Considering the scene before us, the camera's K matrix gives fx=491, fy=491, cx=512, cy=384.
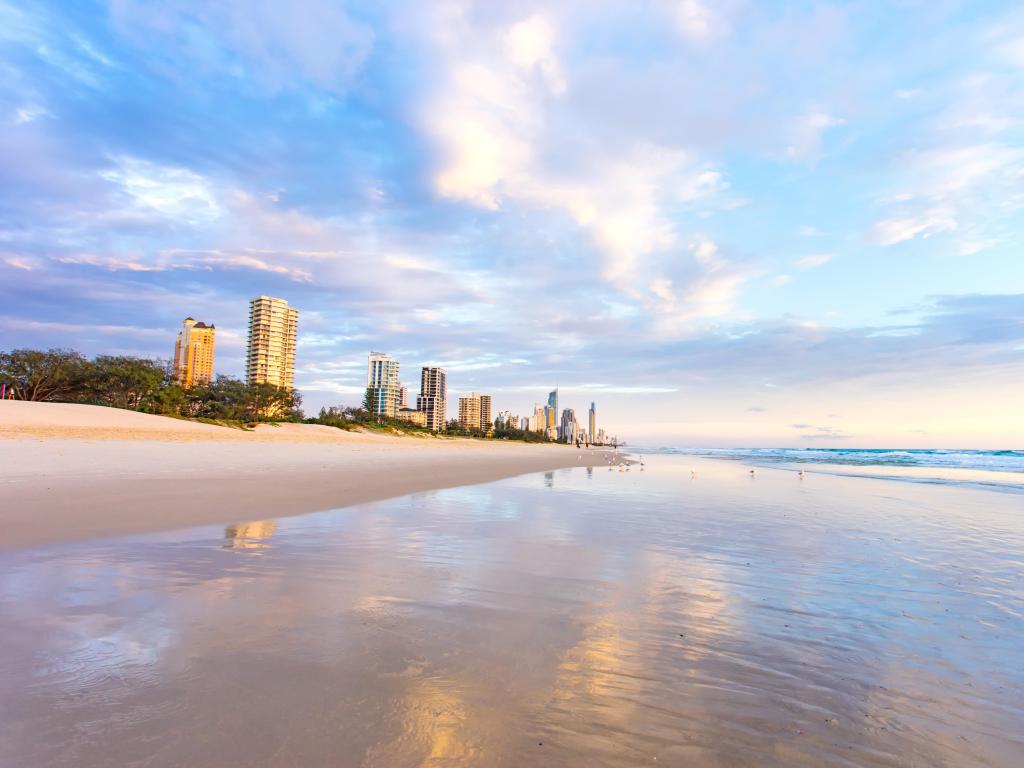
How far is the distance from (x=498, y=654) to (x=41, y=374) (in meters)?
68.1

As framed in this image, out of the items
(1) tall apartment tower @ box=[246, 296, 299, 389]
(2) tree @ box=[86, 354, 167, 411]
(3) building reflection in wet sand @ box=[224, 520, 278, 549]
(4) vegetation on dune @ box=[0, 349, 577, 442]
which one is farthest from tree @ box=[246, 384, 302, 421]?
(1) tall apartment tower @ box=[246, 296, 299, 389]

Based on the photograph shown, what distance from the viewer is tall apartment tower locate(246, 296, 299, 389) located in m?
138

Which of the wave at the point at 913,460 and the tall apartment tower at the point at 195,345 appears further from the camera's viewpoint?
the tall apartment tower at the point at 195,345

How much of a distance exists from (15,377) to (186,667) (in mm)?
66967

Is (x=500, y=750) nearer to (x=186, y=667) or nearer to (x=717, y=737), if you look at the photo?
(x=717, y=737)

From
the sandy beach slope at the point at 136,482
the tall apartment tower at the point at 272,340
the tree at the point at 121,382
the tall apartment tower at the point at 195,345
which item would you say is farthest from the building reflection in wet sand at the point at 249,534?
the tall apartment tower at the point at 195,345

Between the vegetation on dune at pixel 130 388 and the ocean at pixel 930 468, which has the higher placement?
the vegetation on dune at pixel 130 388

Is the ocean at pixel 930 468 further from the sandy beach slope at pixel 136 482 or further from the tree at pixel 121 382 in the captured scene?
the tree at pixel 121 382

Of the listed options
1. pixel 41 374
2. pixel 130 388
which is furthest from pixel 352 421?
pixel 41 374

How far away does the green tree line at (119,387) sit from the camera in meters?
51.1

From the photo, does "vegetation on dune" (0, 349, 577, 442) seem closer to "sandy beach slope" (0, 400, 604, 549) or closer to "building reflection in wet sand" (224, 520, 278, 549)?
"sandy beach slope" (0, 400, 604, 549)

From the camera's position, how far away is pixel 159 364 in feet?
207

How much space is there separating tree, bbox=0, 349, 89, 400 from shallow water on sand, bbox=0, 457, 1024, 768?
60821mm

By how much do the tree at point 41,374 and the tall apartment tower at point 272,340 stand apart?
272 feet
